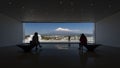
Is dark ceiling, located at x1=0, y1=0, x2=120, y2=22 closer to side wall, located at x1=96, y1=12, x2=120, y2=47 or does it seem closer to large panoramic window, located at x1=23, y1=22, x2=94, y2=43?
side wall, located at x1=96, y1=12, x2=120, y2=47

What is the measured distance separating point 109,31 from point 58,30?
30.3 ft

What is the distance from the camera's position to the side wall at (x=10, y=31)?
12.9 metres

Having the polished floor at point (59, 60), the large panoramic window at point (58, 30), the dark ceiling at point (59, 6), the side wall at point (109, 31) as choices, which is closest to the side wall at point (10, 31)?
the dark ceiling at point (59, 6)

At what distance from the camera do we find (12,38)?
1538 centimetres

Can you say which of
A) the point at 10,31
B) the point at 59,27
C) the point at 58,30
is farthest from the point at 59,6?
the point at 58,30

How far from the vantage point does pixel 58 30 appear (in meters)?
22.3

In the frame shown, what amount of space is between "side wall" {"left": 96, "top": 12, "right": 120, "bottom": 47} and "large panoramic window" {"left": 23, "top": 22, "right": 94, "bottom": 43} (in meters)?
4.12

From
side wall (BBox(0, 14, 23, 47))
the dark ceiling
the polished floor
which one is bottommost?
the polished floor

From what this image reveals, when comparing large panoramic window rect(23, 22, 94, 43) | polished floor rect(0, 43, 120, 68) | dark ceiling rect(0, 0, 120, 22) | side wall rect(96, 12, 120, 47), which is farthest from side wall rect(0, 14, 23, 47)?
side wall rect(96, 12, 120, 47)

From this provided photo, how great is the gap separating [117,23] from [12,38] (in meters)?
9.58

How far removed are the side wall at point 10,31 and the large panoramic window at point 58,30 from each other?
11.1ft

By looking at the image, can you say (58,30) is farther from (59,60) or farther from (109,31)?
(59,60)

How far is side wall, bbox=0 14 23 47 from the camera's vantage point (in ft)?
42.4

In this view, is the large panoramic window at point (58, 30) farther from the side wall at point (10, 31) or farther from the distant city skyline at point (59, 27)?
the side wall at point (10, 31)
